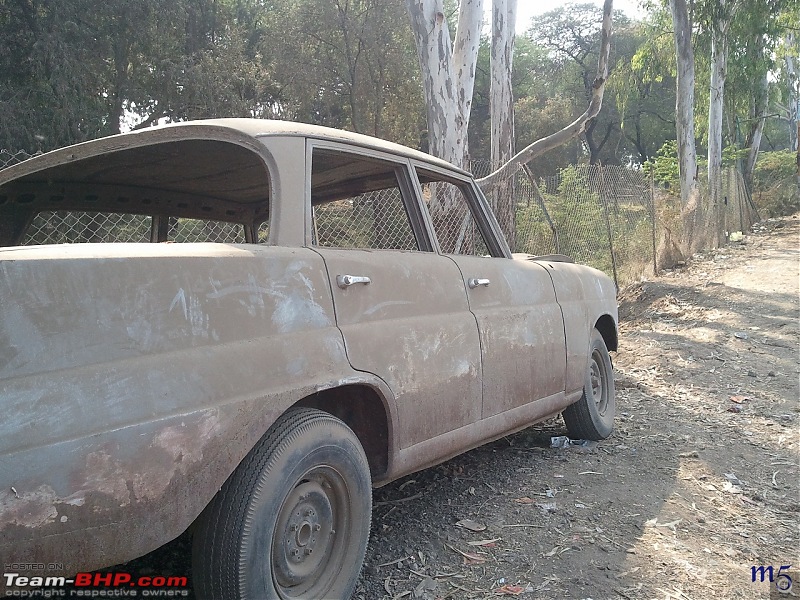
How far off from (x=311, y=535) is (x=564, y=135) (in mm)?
6811

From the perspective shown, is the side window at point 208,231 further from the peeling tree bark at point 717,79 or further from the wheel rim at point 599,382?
the peeling tree bark at point 717,79

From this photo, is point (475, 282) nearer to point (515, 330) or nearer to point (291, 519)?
point (515, 330)

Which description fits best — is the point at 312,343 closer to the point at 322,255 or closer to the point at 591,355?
the point at 322,255

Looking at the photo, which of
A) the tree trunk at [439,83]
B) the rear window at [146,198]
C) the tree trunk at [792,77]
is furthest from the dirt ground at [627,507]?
the tree trunk at [792,77]

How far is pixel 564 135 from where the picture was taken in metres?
8.17

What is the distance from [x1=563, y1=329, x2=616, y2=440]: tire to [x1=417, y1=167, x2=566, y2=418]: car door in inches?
20.7

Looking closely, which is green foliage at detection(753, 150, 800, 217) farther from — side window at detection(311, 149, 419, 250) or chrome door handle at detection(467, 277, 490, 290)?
chrome door handle at detection(467, 277, 490, 290)

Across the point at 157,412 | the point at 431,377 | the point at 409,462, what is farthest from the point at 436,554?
the point at 157,412

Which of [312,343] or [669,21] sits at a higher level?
[669,21]

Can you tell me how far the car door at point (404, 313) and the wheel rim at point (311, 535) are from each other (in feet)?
1.30

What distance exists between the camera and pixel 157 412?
1.86m

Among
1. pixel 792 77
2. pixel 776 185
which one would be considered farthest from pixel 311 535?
pixel 792 77

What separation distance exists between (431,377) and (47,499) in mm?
1623

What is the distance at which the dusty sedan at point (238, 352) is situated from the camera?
1.73 meters
